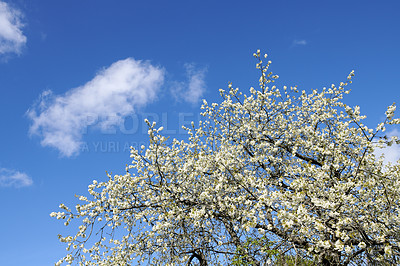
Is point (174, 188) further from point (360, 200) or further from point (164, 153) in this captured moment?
point (360, 200)

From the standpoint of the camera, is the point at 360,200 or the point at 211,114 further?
the point at 211,114

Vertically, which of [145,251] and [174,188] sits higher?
[174,188]

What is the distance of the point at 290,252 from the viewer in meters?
6.71

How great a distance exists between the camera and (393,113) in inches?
273

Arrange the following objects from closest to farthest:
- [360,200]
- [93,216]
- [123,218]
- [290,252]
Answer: [290,252], [360,200], [93,216], [123,218]

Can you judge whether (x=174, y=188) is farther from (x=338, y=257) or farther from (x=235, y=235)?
(x=338, y=257)

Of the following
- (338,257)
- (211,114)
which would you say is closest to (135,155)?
(211,114)

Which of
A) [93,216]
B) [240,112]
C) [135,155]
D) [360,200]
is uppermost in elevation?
[240,112]

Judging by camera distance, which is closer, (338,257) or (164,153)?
(338,257)

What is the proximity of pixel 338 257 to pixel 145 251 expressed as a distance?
508 cm

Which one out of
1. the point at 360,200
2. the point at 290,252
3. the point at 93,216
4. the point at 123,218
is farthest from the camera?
the point at 123,218

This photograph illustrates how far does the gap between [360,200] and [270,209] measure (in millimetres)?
2141

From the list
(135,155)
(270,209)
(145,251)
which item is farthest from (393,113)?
(145,251)

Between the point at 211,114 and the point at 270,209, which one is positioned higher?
the point at 211,114
